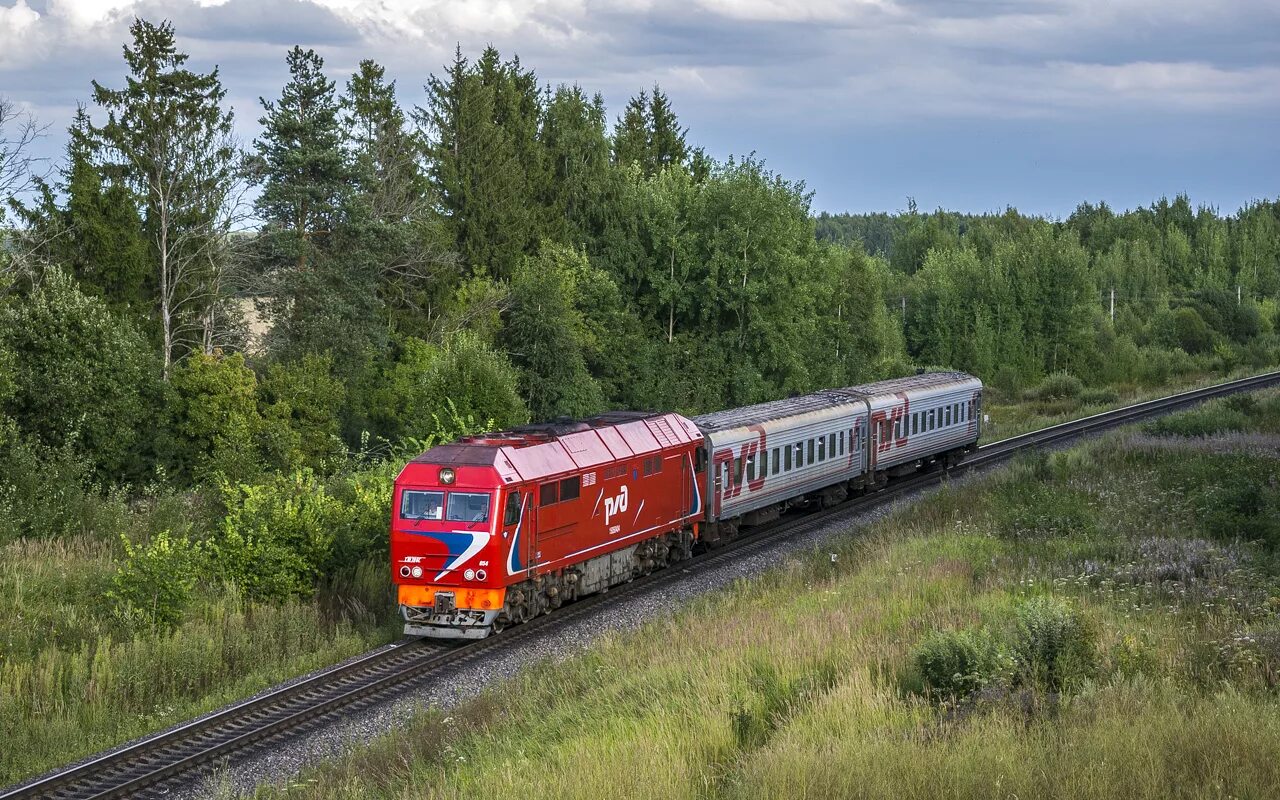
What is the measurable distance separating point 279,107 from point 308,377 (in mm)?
12407

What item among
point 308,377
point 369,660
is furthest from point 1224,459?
point 308,377

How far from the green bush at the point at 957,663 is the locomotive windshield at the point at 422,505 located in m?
9.76

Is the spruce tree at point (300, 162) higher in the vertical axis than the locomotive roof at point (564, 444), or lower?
higher

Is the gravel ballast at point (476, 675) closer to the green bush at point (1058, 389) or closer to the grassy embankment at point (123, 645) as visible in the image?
the grassy embankment at point (123, 645)

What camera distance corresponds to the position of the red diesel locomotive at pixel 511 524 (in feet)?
65.5

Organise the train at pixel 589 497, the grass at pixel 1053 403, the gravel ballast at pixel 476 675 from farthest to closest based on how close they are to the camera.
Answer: the grass at pixel 1053 403, the train at pixel 589 497, the gravel ballast at pixel 476 675

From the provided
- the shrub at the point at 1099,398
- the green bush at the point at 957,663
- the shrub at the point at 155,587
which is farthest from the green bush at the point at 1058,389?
the green bush at the point at 957,663

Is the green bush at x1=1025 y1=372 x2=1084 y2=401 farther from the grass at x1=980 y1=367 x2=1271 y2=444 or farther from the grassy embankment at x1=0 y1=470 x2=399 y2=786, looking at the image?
the grassy embankment at x1=0 y1=470 x2=399 y2=786

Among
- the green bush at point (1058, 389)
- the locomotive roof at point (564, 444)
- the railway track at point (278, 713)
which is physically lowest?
the railway track at point (278, 713)

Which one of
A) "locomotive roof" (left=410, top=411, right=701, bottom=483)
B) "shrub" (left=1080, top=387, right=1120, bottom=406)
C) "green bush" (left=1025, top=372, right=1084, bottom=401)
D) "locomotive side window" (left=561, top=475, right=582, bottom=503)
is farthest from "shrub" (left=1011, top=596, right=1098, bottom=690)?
"green bush" (left=1025, top=372, right=1084, bottom=401)

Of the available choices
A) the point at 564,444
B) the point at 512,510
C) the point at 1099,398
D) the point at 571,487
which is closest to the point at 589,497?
the point at 571,487

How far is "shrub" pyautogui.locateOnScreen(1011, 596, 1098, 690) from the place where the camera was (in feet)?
39.4

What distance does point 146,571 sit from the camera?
20625mm

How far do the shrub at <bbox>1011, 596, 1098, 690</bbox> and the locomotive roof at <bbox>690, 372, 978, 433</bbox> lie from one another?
1525cm
